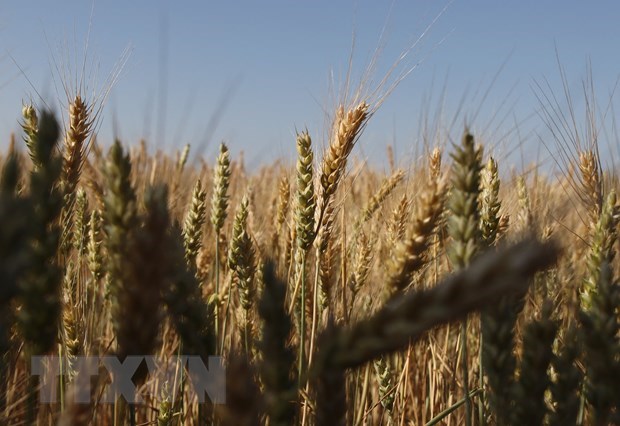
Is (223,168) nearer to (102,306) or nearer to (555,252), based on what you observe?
(102,306)

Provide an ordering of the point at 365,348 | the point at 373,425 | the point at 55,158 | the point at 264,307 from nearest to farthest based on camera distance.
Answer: the point at 365,348 → the point at 264,307 → the point at 55,158 → the point at 373,425

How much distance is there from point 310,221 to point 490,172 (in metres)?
0.67

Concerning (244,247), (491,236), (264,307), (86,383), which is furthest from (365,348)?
(244,247)

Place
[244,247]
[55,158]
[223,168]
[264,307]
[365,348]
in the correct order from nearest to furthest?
[365,348] < [264,307] < [55,158] < [244,247] < [223,168]

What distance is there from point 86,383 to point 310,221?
1.02 m

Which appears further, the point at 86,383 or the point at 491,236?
the point at 491,236

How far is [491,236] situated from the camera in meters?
1.74

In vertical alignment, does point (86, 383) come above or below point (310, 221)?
below

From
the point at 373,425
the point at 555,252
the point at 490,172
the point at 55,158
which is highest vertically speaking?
the point at 490,172

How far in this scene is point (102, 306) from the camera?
109 inches

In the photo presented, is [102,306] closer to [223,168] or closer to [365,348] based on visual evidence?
[223,168]

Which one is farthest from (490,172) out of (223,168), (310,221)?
(223,168)

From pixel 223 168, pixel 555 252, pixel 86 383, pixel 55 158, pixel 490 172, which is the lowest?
pixel 86 383

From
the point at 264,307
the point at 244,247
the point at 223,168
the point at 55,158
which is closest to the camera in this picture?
the point at 264,307
